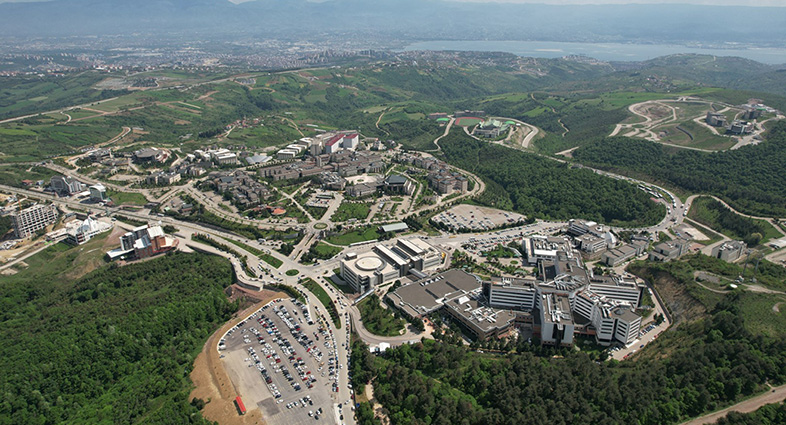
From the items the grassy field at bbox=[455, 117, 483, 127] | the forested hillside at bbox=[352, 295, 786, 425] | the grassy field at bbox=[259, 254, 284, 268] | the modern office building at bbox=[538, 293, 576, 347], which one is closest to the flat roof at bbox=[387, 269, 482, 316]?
the forested hillside at bbox=[352, 295, 786, 425]

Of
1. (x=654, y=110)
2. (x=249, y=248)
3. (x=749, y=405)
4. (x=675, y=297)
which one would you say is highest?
(x=654, y=110)

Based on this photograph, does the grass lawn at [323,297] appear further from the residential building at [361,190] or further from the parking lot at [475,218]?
the residential building at [361,190]

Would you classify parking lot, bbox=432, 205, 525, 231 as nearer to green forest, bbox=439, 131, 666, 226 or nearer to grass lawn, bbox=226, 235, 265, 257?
green forest, bbox=439, 131, 666, 226

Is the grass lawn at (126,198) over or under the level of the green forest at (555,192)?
under

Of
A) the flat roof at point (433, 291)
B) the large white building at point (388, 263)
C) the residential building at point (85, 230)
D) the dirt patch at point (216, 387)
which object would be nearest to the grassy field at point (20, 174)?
the residential building at point (85, 230)

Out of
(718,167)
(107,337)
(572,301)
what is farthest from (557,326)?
(718,167)

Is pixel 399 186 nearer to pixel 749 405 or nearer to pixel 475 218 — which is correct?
pixel 475 218

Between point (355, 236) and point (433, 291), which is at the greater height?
point (433, 291)
